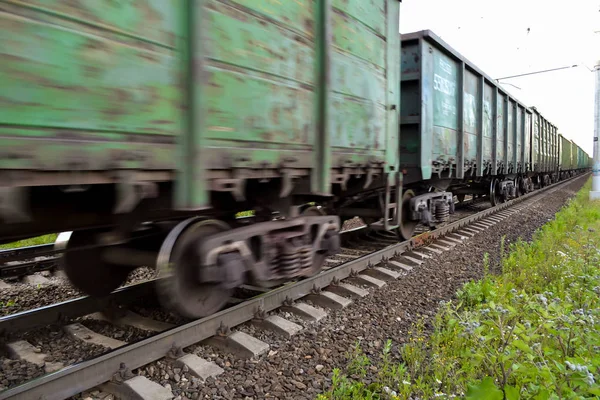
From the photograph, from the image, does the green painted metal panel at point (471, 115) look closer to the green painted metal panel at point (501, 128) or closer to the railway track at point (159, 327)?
the green painted metal panel at point (501, 128)

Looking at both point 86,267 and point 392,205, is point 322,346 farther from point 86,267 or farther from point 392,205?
point 392,205

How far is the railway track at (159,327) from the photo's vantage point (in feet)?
8.39

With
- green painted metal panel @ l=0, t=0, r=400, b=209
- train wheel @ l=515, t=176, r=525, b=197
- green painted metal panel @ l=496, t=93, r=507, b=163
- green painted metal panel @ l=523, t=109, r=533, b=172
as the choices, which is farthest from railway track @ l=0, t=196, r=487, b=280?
train wheel @ l=515, t=176, r=525, b=197

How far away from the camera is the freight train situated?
1.96m

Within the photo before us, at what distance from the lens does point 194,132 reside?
8.64ft

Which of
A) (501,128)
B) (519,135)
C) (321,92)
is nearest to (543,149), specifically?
(519,135)

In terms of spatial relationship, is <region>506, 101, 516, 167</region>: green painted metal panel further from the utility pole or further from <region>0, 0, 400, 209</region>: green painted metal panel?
<region>0, 0, 400, 209</region>: green painted metal panel

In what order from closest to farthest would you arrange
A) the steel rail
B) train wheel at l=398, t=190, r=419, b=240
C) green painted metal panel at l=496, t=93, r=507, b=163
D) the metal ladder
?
the steel rail → the metal ladder → train wheel at l=398, t=190, r=419, b=240 → green painted metal panel at l=496, t=93, r=507, b=163

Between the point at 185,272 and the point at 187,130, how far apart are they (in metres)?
1.24

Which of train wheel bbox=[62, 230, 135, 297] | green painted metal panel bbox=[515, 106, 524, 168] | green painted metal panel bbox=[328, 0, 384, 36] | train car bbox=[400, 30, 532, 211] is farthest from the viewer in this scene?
green painted metal panel bbox=[515, 106, 524, 168]

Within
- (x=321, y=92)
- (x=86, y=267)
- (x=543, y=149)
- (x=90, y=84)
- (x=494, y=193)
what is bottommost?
(x=86, y=267)

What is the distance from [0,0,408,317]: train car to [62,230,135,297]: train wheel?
10 millimetres

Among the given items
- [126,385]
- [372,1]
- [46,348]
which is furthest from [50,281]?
[372,1]

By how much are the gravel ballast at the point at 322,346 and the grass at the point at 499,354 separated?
0.17 meters
